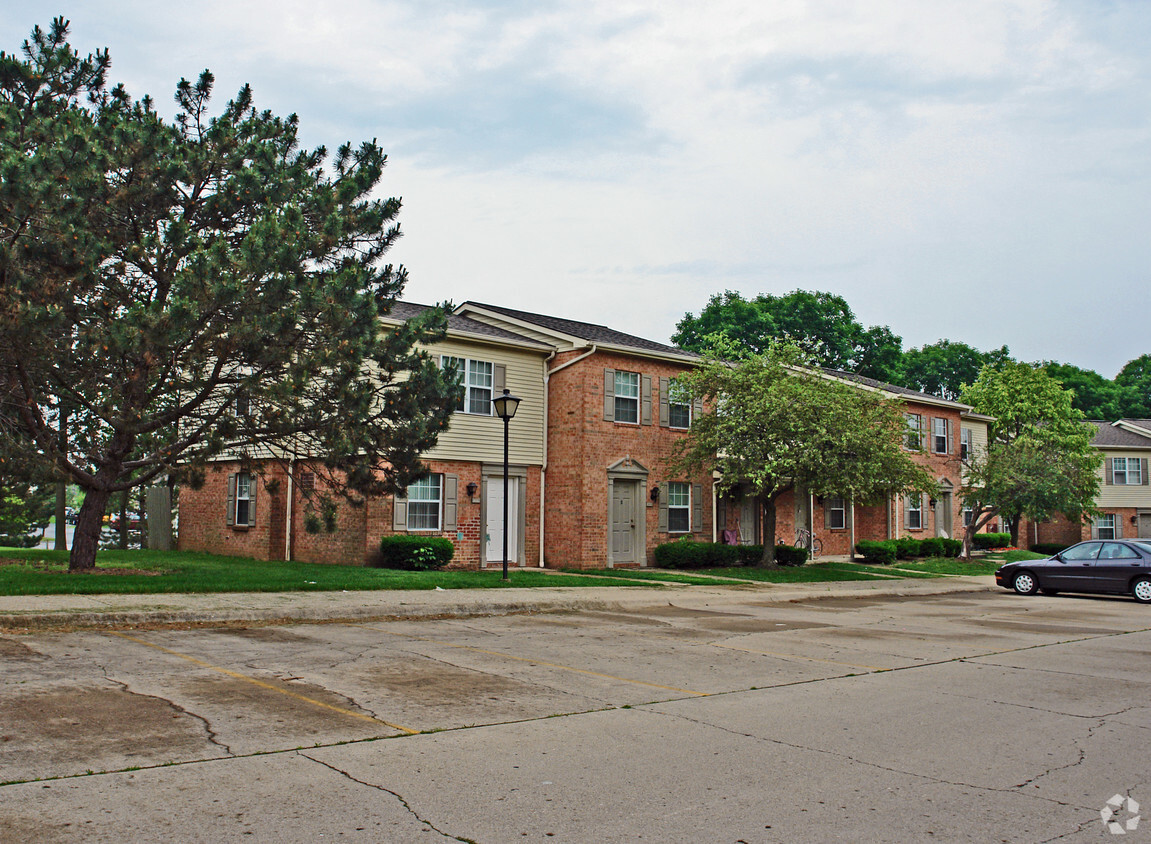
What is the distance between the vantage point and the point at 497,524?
24984 millimetres

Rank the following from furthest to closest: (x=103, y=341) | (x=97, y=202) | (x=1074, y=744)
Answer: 1. (x=97, y=202)
2. (x=103, y=341)
3. (x=1074, y=744)

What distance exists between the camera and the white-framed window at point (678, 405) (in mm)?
26728

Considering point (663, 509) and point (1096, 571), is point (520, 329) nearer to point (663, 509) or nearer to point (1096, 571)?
point (663, 509)

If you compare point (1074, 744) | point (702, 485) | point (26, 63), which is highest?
point (26, 63)

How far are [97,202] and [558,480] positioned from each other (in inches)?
532

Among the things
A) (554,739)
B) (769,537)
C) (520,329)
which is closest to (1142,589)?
(769,537)

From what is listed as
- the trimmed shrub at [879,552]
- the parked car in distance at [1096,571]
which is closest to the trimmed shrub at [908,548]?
the trimmed shrub at [879,552]

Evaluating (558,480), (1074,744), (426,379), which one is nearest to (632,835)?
(1074,744)

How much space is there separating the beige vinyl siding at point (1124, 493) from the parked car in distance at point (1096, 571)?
30.7m

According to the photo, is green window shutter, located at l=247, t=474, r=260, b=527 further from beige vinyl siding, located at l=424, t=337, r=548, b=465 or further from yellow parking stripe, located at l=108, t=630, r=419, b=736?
yellow parking stripe, located at l=108, t=630, r=419, b=736

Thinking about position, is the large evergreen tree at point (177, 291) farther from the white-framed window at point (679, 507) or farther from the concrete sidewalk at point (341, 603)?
the white-framed window at point (679, 507)

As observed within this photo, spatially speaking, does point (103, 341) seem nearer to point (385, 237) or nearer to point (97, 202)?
point (97, 202)

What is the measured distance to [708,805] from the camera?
5125 millimetres

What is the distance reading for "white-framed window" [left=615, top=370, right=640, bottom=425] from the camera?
86.5 ft
